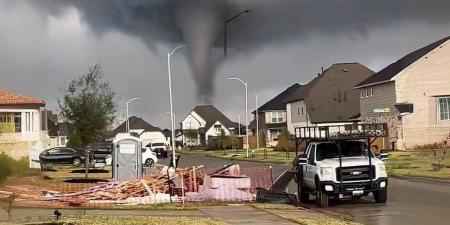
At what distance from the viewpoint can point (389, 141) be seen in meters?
60.6

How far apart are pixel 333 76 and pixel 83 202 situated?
73713mm

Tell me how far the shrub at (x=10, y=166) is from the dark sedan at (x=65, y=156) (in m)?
7.67

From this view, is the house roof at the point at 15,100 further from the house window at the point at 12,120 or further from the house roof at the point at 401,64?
the house roof at the point at 401,64

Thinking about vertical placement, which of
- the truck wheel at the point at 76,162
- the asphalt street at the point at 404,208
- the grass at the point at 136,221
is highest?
the truck wheel at the point at 76,162

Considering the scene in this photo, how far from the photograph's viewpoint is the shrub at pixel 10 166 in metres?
32.7

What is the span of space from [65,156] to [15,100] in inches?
229

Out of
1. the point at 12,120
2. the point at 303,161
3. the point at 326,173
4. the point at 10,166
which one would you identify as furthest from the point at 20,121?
the point at 326,173

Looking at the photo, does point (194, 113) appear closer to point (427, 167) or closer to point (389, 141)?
point (389, 141)

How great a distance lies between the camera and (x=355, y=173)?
2119 centimetres

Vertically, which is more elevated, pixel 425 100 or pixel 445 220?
pixel 425 100

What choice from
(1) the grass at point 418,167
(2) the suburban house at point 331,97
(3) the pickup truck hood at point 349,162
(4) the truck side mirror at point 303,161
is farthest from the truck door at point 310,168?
(2) the suburban house at point 331,97

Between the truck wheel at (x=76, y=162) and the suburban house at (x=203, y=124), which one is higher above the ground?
the suburban house at (x=203, y=124)

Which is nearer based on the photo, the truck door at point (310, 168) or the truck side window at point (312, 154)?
the truck door at point (310, 168)

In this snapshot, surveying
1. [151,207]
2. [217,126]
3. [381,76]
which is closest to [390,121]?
[381,76]
